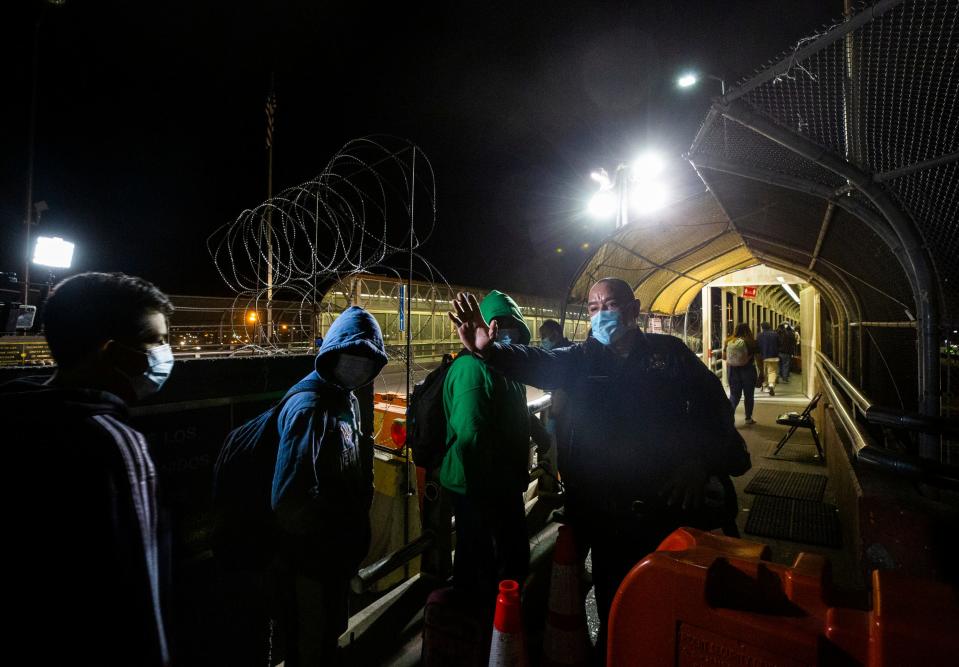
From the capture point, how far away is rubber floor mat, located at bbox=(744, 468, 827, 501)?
516 centimetres

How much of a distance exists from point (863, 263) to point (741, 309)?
18931mm

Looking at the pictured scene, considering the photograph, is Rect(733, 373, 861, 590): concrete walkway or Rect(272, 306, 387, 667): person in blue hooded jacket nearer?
Rect(272, 306, 387, 667): person in blue hooded jacket

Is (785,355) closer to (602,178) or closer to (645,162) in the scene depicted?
(602,178)

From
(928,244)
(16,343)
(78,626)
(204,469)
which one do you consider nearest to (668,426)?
(928,244)

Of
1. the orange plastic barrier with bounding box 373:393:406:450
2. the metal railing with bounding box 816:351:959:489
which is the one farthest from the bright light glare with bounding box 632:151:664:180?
the metal railing with bounding box 816:351:959:489

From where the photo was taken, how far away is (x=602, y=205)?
13133 millimetres

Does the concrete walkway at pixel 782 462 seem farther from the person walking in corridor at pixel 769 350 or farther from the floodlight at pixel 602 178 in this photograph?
the floodlight at pixel 602 178

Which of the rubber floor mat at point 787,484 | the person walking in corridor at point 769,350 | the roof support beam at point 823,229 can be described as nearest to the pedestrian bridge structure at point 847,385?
the rubber floor mat at point 787,484

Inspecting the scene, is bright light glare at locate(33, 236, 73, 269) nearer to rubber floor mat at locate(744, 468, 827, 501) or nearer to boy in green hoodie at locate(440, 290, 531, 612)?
boy in green hoodie at locate(440, 290, 531, 612)

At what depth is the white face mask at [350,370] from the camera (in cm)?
242

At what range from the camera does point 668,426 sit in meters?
2.35

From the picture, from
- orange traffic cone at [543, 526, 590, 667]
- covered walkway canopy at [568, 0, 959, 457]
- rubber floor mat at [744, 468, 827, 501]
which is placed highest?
covered walkway canopy at [568, 0, 959, 457]

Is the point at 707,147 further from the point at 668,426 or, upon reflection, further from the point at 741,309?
the point at 741,309

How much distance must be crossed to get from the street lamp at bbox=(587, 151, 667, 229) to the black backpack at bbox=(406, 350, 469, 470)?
5.98 metres
